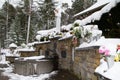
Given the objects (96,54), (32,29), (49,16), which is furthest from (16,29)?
(96,54)

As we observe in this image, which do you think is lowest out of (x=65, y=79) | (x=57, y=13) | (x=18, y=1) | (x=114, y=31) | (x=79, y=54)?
(x=65, y=79)

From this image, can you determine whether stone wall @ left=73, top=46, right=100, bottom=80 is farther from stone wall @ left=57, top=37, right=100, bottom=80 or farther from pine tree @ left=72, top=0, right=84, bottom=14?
pine tree @ left=72, top=0, right=84, bottom=14

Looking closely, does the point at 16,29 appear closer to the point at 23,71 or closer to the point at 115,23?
the point at 23,71

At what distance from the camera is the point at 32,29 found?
104 ft

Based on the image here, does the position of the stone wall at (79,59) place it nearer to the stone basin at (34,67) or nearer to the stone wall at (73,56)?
the stone wall at (73,56)

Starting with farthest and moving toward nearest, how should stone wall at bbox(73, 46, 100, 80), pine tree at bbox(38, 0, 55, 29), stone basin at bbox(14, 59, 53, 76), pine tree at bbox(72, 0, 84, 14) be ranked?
pine tree at bbox(38, 0, 55, 29) < pine tree at bbox(72, 0, 84, 14) < stone basin at bbox(14, 59, 53, 76) < stone wall at bbox(73, 46, 100, 80)

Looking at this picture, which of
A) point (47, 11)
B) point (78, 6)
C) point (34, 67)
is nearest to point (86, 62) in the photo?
point (34, 67)

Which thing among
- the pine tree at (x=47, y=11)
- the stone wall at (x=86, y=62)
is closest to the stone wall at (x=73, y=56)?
the stone wall at (x=86, y=62)

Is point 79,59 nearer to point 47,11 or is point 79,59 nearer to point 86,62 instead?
point 86,62

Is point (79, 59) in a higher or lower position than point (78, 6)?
lower

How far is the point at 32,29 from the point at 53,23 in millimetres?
3092

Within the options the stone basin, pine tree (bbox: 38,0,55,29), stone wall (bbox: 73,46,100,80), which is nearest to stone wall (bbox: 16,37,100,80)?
stone wall (bbox: 73,46,100,80)

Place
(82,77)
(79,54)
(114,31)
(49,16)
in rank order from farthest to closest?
(49,16)
(114,31)
(79,54)
(82,77)

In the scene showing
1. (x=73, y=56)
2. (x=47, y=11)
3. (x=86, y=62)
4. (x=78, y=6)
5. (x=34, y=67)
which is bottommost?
(x=34, y=67)
